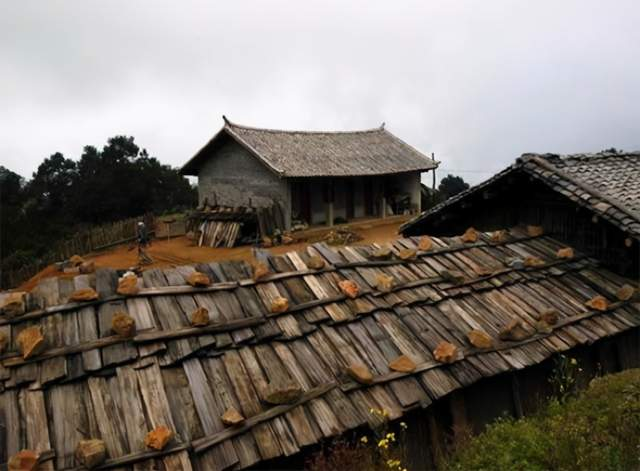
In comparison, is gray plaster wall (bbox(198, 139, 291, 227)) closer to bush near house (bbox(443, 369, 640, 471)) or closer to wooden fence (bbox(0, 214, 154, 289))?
wooden fence (bbox(0, 214, 154, 289))

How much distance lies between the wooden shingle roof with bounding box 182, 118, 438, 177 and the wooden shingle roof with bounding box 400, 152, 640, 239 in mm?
14767

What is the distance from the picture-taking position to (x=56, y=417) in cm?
405

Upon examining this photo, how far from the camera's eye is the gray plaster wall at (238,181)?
24906 mm

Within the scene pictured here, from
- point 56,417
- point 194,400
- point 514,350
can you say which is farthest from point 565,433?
point 56,417

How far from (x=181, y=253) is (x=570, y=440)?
840 inches

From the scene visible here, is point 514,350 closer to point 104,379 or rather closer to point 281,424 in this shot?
point 281,424

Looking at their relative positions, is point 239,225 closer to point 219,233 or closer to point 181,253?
point 219,233

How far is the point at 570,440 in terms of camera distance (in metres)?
4.27

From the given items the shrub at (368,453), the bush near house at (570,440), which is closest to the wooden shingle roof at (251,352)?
the shrub at (368,453)

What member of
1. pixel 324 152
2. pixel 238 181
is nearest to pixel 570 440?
pixel 238 181

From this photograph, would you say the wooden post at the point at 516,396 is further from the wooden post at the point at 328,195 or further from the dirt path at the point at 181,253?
the wooden post at the point at 328,195

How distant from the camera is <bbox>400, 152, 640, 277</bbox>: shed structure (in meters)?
8.12

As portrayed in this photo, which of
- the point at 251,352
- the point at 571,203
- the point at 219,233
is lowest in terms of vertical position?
the point at 251,352

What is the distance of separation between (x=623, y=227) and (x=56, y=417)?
7.37 metres
